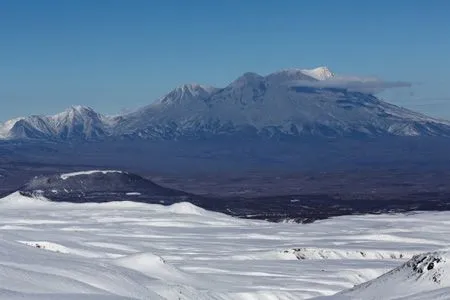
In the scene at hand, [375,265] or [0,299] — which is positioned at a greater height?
[0,299]

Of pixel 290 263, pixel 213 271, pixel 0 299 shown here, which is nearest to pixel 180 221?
pixel 290 263

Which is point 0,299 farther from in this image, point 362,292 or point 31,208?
point 31,208

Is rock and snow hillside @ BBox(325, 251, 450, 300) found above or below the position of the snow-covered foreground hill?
above

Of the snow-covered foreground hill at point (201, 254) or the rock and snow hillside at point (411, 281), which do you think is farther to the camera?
the snow-covered foreground hill at point (201, 254)

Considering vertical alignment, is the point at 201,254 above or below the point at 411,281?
below

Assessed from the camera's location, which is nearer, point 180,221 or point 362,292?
point 362,292

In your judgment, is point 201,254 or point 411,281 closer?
point 411,281

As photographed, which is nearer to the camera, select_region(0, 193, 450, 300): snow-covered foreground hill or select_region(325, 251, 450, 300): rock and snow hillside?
select_region(325, 251, 450, 300): rock and snow hillside

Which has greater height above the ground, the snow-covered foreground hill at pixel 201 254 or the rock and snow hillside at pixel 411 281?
the rock and snow hillside at pixel 411 281
